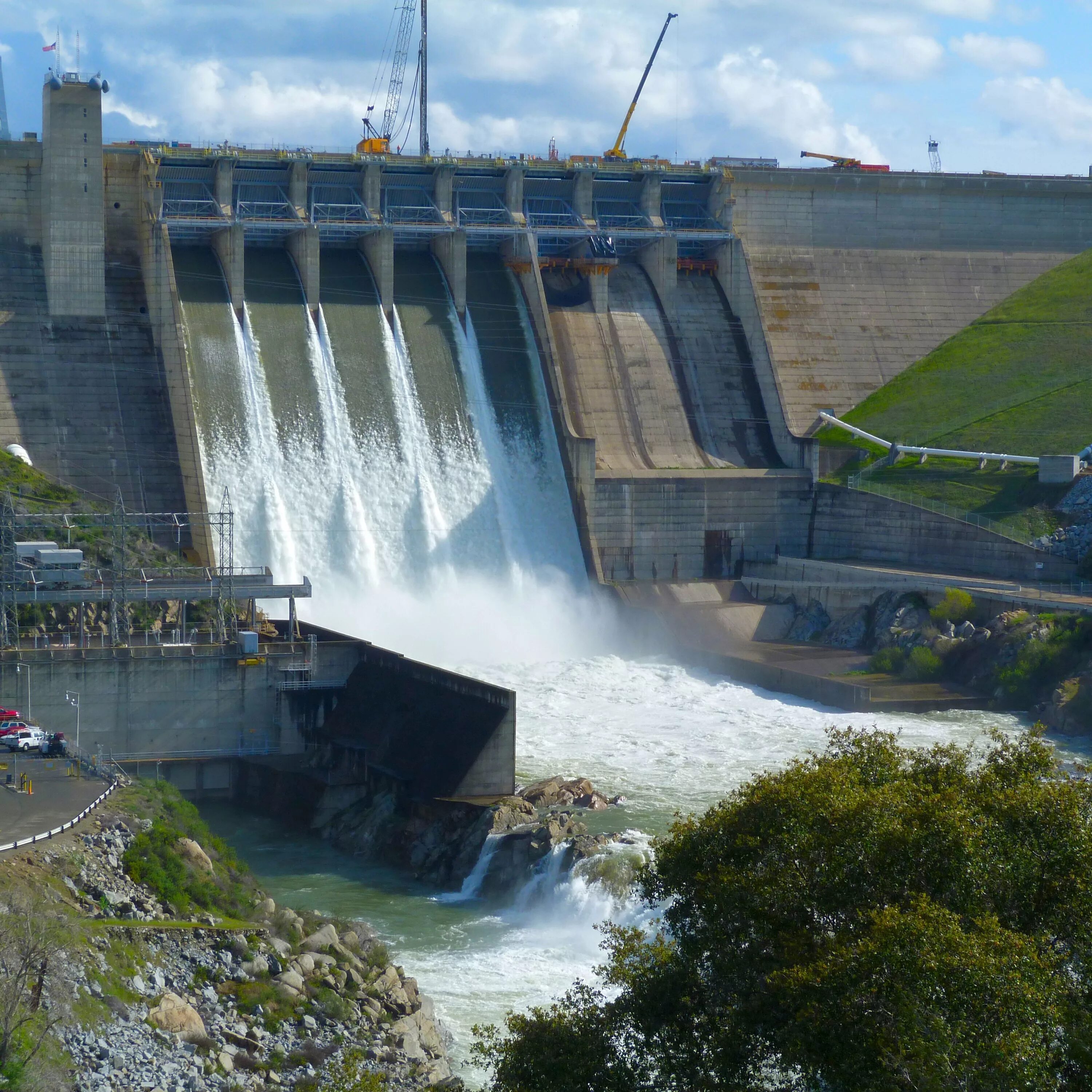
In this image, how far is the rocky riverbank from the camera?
1895cm

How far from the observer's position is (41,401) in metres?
44.7

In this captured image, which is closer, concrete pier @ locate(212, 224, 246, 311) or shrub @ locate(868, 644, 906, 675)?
shrub @ locate(868, 644, 906, 675)

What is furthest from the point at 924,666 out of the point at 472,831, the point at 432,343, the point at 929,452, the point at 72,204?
the point at 72,204

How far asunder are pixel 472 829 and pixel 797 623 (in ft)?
66.7

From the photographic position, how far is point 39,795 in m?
26.9

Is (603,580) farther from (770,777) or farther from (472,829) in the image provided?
(770,777)

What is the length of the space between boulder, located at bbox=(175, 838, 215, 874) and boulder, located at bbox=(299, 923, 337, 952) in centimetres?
217

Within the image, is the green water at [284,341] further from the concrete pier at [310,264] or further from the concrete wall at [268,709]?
the concrete wall at [268,709]

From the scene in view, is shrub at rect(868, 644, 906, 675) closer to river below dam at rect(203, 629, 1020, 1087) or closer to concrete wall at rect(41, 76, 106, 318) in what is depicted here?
river below dam at rect(203, 629, 1020, 1087)

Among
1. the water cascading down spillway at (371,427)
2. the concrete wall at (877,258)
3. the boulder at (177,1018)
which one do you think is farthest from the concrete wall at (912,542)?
the boulder at (177,1018)

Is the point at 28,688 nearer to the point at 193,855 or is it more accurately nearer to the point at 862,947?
the point at 193,855

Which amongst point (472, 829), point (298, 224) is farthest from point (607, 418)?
point (472, 829)

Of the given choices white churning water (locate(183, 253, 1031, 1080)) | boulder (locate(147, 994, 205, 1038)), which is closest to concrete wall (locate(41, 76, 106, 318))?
white churning water (locate(183, 253, 1031, 1080))

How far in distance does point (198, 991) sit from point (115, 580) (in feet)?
53.5
